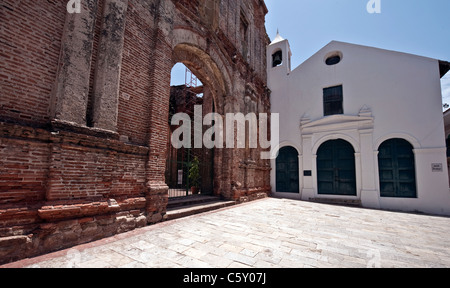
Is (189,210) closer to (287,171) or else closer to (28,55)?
(28,55)

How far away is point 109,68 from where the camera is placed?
165 inches

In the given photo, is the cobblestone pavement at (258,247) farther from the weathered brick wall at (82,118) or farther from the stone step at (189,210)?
the weathered brick wall at (82,118)

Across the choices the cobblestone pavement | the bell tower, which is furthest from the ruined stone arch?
the bell tower

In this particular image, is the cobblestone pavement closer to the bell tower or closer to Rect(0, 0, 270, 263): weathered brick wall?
Rect(0, 0, 270, 263): weathered brick wall

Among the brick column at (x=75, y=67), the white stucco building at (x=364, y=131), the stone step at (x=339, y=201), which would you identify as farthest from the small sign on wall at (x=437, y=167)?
the brick column at (x=75, y=67)

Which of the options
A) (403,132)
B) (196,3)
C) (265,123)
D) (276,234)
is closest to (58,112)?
(276,234)

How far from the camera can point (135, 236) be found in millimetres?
3900

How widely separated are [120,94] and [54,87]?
118 cm

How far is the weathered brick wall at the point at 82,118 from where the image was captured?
3037 millimetres

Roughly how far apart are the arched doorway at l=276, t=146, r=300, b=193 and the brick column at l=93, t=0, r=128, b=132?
10093 millimetres

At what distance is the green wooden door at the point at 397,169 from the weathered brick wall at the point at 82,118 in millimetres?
10153
